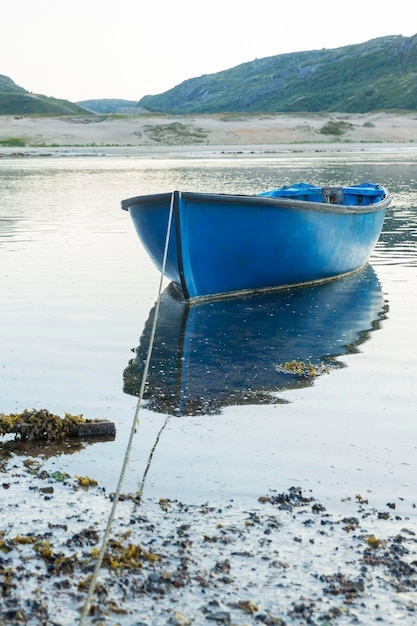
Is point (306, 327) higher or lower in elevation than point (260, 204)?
lower

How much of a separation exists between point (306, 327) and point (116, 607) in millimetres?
7422

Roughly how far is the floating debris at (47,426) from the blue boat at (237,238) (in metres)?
5.47

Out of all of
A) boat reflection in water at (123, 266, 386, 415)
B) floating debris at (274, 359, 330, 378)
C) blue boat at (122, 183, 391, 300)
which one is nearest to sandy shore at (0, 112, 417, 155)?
blue boat at (122, 183, 391, 300)

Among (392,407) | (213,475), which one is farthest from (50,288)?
(213,475)

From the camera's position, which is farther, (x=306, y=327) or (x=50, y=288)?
(x=50, y=288)

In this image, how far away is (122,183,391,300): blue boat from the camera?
12655mm

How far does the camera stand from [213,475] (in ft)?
20.9

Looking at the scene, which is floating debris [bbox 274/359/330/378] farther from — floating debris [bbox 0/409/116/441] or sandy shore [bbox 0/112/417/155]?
sandy shore [bbox 0/112/417/155]

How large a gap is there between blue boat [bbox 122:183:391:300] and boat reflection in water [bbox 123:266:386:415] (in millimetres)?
300

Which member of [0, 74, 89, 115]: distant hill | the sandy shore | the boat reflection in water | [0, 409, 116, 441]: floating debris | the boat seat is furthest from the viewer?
[0, 74, 89, 115]: distant hill

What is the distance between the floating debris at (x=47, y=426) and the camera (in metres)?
7.06

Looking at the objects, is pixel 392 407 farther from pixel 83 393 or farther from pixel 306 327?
pixel 306 327

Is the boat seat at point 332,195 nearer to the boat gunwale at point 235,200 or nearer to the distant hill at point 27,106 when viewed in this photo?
the boat gunwale at point 235,200

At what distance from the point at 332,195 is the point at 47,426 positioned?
41.1 ft
